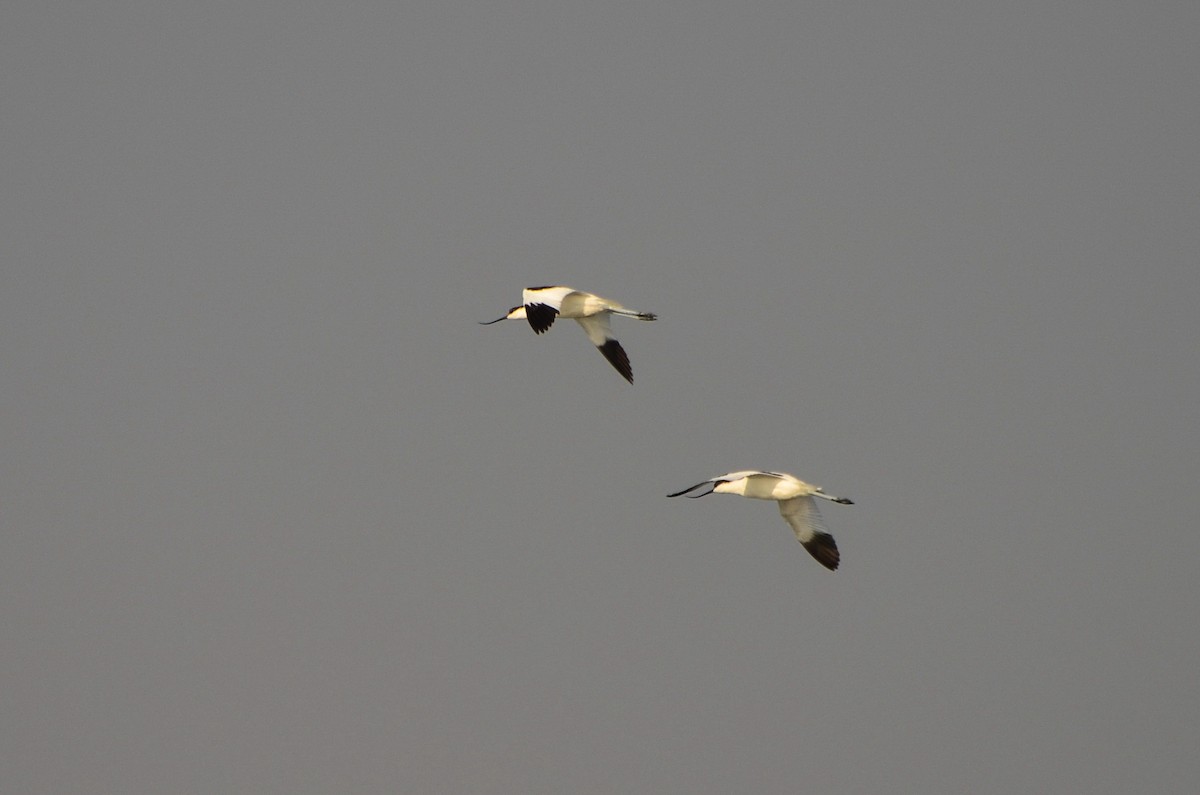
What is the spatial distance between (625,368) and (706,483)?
7.46ft

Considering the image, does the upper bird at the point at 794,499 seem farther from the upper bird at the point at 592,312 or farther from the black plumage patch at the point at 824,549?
the upper bird at the point at 592,312

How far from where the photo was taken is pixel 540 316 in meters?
18.5

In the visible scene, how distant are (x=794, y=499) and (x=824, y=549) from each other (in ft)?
2.41

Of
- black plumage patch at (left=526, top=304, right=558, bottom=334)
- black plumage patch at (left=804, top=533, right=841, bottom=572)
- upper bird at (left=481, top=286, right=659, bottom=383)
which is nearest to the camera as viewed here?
black plumage patch at (left=526, top=304, right=558, bottom=334)

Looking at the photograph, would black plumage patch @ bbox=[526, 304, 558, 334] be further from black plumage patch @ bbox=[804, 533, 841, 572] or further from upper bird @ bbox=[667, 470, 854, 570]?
black plumage patch @ bbox=[804, 533, 841, 572]

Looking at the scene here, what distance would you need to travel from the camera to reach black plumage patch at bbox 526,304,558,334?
59.8 ft

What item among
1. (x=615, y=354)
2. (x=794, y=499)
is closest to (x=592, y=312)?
(x=615, y=354)

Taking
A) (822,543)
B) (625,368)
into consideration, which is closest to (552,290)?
(625,368)

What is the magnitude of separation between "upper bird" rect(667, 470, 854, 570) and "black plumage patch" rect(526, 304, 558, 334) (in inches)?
Result: 105

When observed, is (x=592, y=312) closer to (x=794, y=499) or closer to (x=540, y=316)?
(x=540, y=316)

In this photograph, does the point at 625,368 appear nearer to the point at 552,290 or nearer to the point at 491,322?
the point at 552,290

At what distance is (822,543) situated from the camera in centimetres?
1895

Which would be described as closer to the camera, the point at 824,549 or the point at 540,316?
the point at 540,316

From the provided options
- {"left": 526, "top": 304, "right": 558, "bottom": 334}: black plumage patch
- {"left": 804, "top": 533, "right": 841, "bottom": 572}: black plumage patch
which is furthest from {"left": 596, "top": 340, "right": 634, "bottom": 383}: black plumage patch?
{"left": 804, "top": 533, "right": 841, "bottom": 572}: black plumage patch
